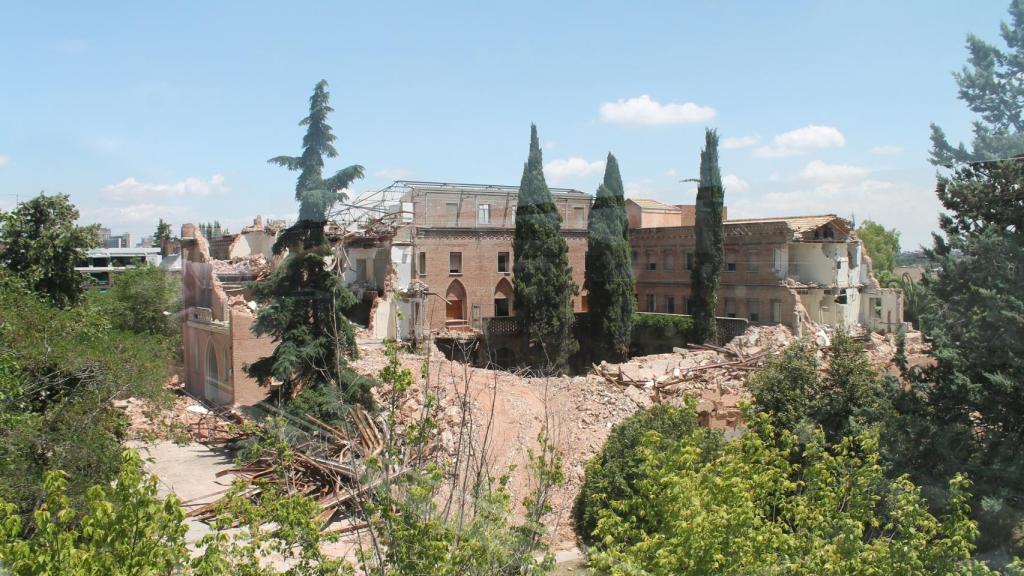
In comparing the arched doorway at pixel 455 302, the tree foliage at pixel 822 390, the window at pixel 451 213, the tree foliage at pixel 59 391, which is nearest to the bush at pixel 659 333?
the arched doorway at pixel 455 302

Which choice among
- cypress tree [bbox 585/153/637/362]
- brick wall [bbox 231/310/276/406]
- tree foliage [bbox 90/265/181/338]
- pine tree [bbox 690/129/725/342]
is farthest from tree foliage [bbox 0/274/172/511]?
pine tree [bbox 690/129/725/342]

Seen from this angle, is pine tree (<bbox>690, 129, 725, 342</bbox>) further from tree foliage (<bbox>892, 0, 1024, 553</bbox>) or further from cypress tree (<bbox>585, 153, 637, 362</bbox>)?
tree foliage (<bbox>892, 0, 1024, 553</bbox>)

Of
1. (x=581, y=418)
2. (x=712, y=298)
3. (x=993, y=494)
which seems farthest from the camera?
(x=712, y=298)

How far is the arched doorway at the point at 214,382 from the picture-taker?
52.7 feet

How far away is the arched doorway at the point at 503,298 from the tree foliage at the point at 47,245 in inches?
497

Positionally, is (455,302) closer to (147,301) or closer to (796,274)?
(147,301)

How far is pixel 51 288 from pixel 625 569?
491 inches

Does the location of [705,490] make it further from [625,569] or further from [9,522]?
[9,522]

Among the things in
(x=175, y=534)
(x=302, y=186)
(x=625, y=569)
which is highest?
(x=302, y=186)

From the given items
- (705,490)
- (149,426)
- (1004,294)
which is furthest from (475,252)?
(705,490)

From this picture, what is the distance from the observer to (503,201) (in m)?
24.0

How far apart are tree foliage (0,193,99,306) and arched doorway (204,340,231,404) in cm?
333

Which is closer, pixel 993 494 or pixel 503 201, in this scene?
pixel 993 494

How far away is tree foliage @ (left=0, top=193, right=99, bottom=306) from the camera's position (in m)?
13.2
